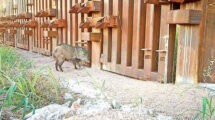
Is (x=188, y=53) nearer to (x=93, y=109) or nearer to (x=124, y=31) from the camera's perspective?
(x=124, y=31)

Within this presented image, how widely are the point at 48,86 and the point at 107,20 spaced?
1.82m

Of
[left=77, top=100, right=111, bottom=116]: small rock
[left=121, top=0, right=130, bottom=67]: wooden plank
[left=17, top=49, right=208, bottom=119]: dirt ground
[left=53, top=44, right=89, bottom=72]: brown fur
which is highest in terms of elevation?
[left=121, top=0, right=130, bottom=67]: wooden plank

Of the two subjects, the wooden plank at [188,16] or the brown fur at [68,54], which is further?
the brown fur at [68,54]

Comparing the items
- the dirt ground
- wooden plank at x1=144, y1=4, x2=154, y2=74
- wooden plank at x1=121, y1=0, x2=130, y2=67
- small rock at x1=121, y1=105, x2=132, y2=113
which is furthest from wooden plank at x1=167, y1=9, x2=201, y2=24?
small rock at x1=121, y1=105, x2=132, y2=113

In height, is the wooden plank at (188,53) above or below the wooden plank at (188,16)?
below

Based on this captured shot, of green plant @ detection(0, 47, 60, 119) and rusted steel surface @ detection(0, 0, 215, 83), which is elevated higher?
rusted steel surface @ detection(0, 0, 215, 83)

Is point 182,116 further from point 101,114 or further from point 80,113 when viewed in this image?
point 80,113

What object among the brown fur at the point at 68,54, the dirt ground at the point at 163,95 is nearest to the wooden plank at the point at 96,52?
the brown fur at the point at 68,54

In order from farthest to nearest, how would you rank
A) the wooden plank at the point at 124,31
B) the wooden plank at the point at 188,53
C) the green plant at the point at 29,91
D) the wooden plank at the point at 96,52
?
the wooden plank at the point at 96,52
the wooden plank at the point at 124,31
the wooden plank at the point at 188,53
the green plant at the point at 29,91

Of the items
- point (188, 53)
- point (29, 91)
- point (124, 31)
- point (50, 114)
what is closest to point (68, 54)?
point (124, 31)

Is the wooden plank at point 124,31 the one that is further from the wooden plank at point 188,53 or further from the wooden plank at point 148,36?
the wooden plank at point 188,53

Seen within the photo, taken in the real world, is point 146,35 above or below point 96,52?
above

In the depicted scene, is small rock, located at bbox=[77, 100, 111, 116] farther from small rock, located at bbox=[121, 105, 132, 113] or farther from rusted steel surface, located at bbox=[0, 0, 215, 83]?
rusted steel surface, located at bbox=[0, 0, 215, 83]

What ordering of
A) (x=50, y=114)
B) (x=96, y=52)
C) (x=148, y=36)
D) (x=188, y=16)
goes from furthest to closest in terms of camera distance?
(x=96, y=52) → (x=148, y=36) → (x=188, y=16) → (x=50, y=114)
